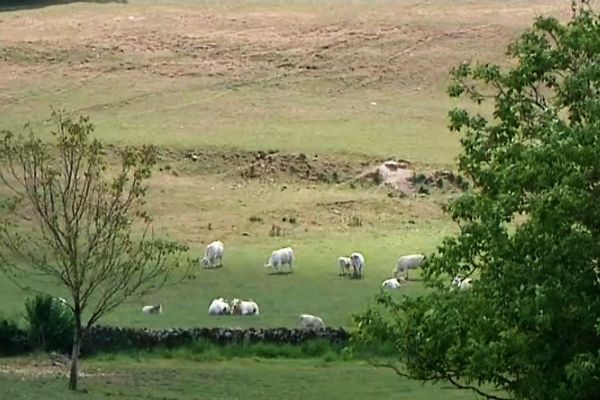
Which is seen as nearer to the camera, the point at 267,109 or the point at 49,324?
the point at 49,324

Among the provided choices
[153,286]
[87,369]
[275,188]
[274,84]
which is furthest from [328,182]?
[87,369]

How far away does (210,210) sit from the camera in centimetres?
5284

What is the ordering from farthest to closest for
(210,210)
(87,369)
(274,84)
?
(274,84) < (210,210) < (87,369)

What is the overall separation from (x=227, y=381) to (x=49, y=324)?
16.9 ft

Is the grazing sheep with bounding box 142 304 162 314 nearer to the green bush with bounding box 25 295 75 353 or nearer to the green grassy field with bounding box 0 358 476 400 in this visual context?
the green bush with bounding box 25 295 75 353

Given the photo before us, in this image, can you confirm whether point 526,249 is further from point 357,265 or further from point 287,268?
point 287,268

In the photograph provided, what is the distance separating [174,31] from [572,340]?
58.9 m

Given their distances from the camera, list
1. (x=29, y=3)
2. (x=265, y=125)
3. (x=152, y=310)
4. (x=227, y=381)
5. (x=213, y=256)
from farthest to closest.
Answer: (x=29, y=3) < (x=265, y=125) < (x=213, y=256) < (x=152, y=310) < (x=227, y=381)

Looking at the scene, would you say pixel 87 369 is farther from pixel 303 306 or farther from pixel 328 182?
pixel 328 182

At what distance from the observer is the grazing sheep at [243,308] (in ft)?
124

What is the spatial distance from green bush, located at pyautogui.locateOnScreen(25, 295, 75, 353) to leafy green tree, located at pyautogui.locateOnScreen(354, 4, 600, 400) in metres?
15.4

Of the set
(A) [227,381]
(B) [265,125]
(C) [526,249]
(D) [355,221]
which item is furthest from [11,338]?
(B) [265,125]

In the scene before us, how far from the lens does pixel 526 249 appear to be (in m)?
18.0

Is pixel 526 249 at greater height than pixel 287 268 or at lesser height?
greater
